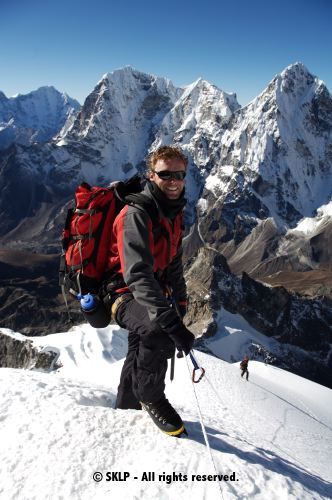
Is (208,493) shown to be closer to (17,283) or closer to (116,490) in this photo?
(116,490)

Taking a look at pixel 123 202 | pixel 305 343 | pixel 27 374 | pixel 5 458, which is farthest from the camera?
pixel 305 343

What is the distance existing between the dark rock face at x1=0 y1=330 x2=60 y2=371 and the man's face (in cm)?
4870

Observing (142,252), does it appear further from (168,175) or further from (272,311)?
(272,311)

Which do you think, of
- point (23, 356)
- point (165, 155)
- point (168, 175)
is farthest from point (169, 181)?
point (23, 356)

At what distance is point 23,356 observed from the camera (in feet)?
187

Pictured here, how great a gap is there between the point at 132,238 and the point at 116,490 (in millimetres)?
3047

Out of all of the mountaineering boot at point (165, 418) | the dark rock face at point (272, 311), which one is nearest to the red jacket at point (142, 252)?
the mountaineering boot at point (165, 418)

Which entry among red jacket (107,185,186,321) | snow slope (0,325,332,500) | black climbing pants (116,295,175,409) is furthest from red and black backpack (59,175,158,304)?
snow slope (0,325,332,500)

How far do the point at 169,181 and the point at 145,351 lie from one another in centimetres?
241

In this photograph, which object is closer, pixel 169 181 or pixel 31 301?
pixel 169 181

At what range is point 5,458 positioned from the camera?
5.73 m

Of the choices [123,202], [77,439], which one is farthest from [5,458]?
[123,202]

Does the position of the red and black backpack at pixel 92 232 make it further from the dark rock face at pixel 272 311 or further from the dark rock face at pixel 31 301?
the dark rock face at pixel 31 301

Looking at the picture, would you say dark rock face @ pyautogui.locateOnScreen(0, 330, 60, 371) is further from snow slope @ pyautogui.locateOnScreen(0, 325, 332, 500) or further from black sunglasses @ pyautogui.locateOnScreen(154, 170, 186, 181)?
black sunglasses @ pyautogui.locateOnScreen(154, 170, 186, 181)
